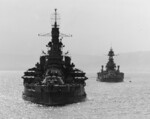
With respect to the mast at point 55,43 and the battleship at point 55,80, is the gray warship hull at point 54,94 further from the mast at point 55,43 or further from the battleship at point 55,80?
the mast at point 55,43

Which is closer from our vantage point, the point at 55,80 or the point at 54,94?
the point at 54,94

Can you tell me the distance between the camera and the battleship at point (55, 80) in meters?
62.1

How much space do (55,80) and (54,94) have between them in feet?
14.2

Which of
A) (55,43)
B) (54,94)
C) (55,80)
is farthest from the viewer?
(55,43)

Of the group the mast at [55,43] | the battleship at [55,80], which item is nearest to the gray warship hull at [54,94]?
the battleship at [55,80]

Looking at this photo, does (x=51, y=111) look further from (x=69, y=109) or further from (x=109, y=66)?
(x=109, y=66)

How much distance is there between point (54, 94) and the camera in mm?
61219

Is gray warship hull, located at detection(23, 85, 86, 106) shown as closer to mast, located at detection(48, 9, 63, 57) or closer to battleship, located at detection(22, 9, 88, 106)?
battleship, located at detection(22, 9, 88, 106)

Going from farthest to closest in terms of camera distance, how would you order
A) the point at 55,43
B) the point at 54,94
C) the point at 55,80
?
the point at 55,43
the point at 55,80
the point at 54,94

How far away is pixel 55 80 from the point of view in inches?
2566

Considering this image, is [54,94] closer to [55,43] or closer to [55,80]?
[55,80]

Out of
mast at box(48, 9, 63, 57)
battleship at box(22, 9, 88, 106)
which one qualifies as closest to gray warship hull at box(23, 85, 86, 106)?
battleship at box(22, 9, 88, 106)

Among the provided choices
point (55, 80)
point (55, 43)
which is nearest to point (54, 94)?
point (55, 80)

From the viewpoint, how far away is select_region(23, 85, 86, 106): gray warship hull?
201 ft
